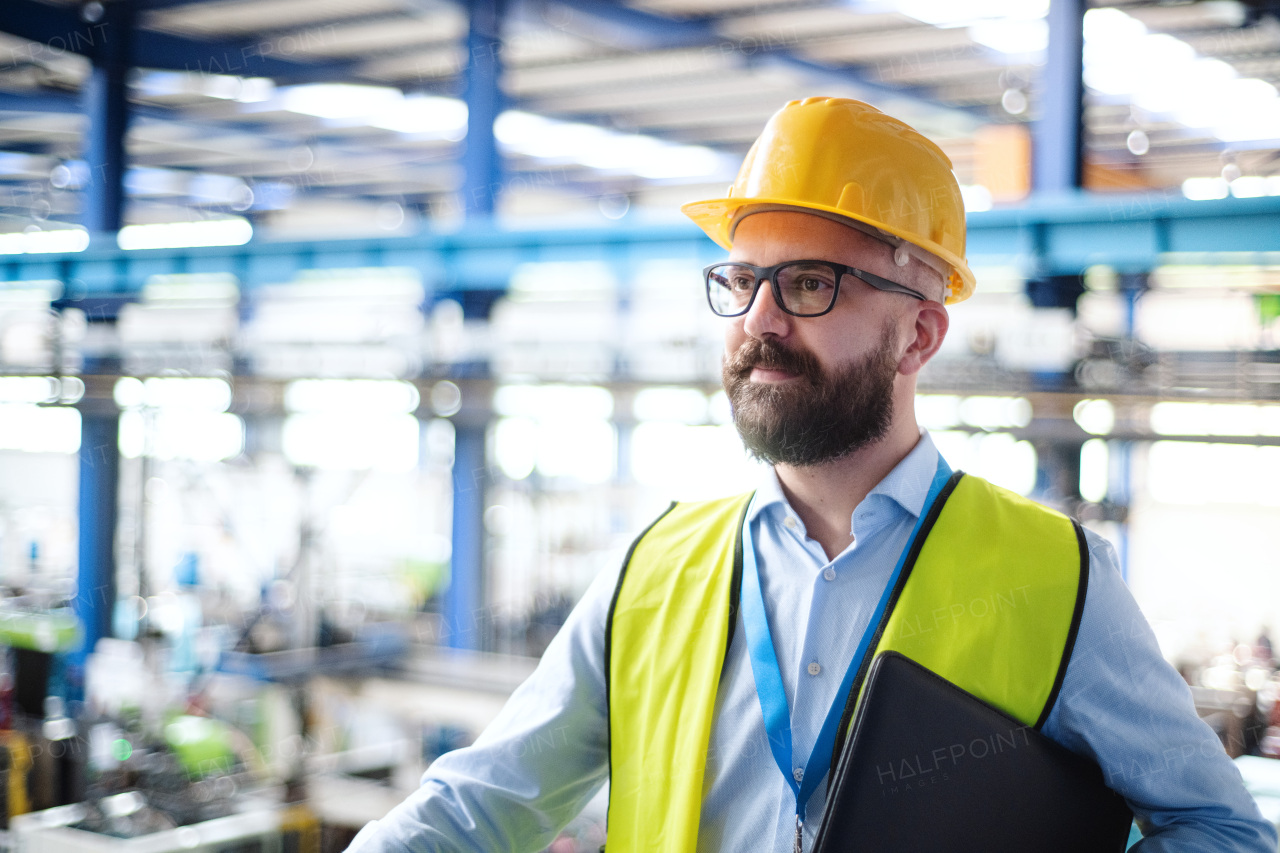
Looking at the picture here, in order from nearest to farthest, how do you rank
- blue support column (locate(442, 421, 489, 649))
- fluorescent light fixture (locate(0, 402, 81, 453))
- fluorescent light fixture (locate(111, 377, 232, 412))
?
fluorescent light fixture (locate(111, 377, 232, 412)) < blue support column (locate(442, 421, 489, 649)) < fluorescent light fixture (locate(0, 402, 81, 453))

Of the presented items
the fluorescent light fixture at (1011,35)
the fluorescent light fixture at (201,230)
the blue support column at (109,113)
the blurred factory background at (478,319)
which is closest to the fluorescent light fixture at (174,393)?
the blurred factory background at (478,319)

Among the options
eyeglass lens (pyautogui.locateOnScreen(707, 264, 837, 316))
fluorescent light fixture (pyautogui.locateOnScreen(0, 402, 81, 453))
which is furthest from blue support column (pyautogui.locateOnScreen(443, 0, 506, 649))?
fluorescent light fixture (pyautogui.locateOnScreen(0, 402, 81, 453))

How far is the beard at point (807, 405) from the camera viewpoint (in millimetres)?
1507

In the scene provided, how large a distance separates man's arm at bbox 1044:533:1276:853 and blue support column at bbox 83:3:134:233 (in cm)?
1007

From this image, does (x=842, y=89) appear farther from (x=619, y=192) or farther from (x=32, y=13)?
(x=32, y=13)

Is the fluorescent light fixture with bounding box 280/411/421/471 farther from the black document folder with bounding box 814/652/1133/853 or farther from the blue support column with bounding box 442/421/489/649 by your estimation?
the black document folder with bounding box 814/652/1133/853

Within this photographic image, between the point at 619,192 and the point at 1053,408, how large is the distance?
41.1 ft

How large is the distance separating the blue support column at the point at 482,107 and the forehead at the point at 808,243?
6.95m

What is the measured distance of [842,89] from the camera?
38.2ft

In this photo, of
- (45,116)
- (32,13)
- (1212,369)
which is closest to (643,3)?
(32,13)

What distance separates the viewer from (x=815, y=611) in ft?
4.90

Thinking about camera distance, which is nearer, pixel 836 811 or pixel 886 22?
pixel 836 811

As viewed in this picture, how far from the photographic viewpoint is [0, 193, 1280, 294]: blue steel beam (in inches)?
193

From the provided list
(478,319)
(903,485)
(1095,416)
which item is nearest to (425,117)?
(478,319)
